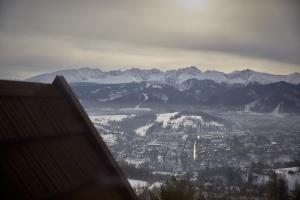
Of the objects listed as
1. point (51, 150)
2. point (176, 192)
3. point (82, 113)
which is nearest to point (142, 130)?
point (176, 192)

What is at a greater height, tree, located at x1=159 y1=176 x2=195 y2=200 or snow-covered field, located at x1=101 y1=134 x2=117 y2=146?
tree, located at x1=159 y1=176 x2=195 y2=200

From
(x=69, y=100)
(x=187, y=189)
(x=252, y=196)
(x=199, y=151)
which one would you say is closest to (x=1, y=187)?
(x=69, y=100)

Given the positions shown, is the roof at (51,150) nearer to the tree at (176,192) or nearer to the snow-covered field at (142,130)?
the tree at (176,192)

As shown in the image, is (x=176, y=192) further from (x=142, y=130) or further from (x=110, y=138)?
(x=142, y=130)

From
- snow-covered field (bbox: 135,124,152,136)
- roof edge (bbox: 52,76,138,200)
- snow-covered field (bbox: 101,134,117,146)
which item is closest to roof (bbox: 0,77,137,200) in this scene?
roof edge (bbox: 52,76,138,200)

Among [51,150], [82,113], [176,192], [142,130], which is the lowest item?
[142,130]

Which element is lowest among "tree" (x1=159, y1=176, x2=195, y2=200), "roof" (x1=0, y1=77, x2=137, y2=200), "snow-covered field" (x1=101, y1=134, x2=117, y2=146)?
"snow-covered field" (x1=101, y1=134, x2=117, y2=146)

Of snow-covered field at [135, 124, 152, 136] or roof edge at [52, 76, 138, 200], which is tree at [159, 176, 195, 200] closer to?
roof edge at [52, 76, 138, 200]

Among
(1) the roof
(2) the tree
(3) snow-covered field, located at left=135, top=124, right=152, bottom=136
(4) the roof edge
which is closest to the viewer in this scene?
(1) the roof
